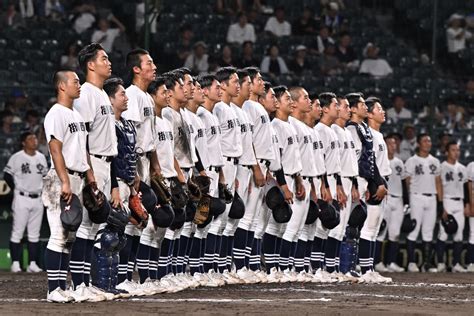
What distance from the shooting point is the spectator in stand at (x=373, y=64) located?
24984 millimetres

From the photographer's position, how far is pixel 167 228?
13.3 metres

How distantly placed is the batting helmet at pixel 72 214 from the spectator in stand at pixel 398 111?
41.8ft

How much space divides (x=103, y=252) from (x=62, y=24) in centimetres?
1188

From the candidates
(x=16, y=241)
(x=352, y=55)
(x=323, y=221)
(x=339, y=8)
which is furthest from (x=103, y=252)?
(x=339, y=8)

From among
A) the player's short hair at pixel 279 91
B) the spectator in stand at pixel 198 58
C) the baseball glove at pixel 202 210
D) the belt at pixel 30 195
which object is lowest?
the baseball glove at pixel 202 210

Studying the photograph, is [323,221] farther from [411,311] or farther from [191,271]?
[411,311]

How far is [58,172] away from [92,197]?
1.17 feet

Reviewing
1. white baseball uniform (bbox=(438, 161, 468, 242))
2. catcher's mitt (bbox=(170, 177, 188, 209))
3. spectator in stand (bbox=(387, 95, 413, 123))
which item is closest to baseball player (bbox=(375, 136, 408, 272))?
white baseball uniform (bbox=(438, 161, 468, 242))

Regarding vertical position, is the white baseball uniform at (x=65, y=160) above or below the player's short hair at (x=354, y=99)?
below

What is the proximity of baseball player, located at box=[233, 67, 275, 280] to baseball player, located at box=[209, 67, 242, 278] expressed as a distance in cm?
30

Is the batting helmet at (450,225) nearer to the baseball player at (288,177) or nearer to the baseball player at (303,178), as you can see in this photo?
the baseball player at (303,178)

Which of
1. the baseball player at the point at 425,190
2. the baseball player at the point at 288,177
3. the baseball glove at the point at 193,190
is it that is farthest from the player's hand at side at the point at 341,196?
the baseball player at the point at 425,190

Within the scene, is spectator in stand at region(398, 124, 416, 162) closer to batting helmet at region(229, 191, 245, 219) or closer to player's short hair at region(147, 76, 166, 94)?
batting helmet at region(229, 191, 245, 219)

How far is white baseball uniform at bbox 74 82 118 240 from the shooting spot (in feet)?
38.8
